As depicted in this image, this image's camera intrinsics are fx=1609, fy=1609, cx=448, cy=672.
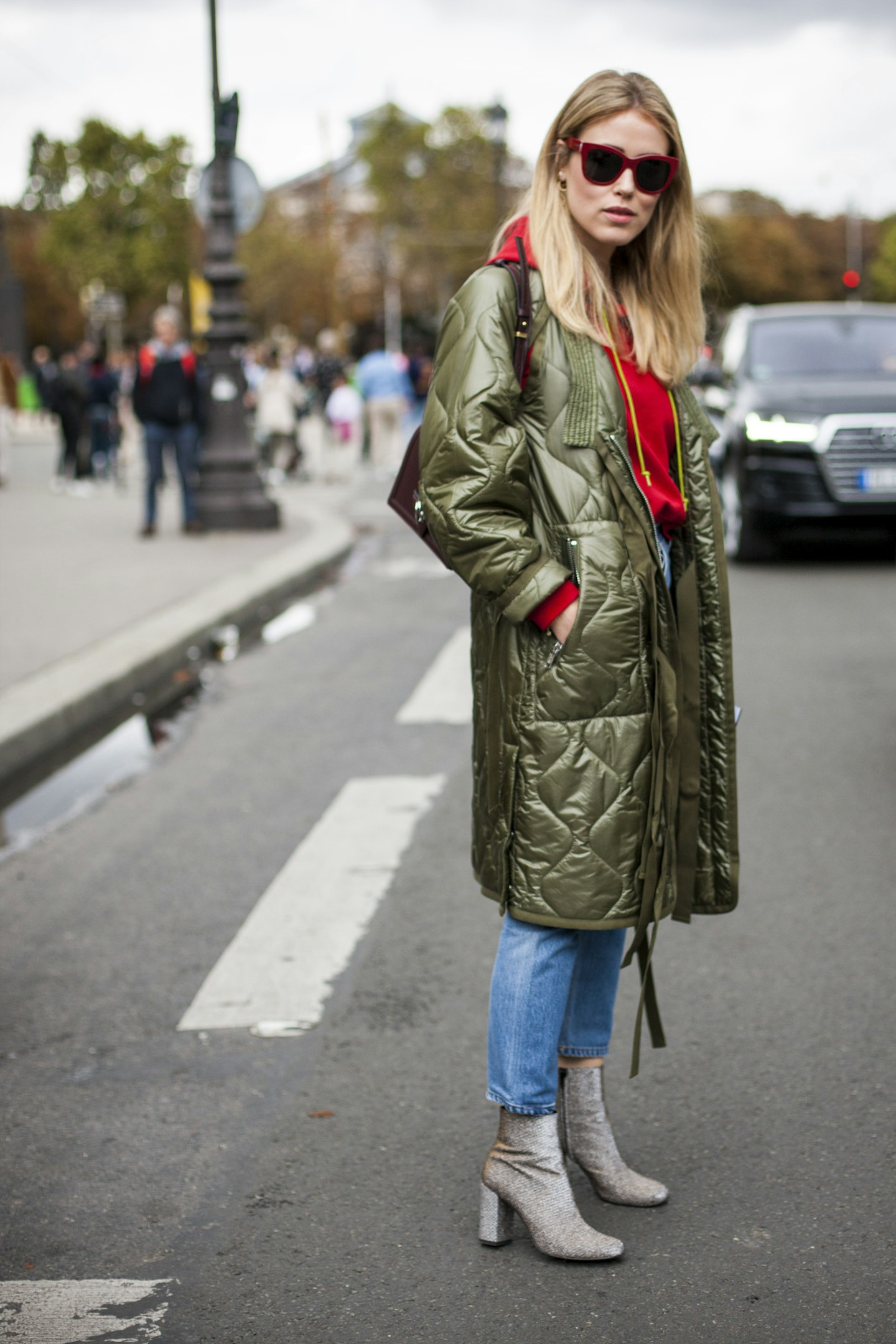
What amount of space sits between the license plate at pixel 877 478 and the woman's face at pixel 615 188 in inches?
346

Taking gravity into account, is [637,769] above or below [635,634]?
below

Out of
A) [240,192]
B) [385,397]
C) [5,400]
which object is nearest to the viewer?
[240,192]

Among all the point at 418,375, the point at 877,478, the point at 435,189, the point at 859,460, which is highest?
the point at 435,189

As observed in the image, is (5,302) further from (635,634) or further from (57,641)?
(635,634)

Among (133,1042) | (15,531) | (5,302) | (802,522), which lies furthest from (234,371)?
(133,1042)

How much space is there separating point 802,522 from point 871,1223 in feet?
29.4

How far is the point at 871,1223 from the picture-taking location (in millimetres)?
2789

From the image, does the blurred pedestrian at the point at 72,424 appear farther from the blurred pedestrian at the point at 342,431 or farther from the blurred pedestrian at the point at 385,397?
the blurred pedestrian at the point at 385,397

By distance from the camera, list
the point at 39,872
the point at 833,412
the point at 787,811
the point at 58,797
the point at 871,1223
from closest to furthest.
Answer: the point at 871,1223, the point at 39,872, the point at 787,811, the point at 58,797, the point at 833,412

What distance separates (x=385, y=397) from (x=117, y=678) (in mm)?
14274

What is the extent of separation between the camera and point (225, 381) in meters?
14.4

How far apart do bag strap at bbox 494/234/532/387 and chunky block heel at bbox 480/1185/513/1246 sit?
1364 millimetres

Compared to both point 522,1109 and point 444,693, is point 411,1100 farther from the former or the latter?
point 444,693

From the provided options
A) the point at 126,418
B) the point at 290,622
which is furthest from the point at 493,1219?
the point at 126,418
